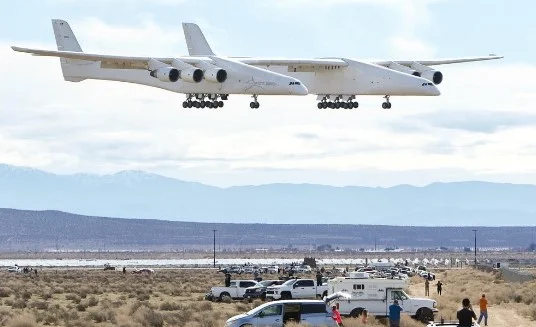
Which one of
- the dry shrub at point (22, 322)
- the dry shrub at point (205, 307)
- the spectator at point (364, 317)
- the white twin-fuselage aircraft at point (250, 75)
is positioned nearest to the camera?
the spectator at point (364, 317)

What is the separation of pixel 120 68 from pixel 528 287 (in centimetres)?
2902

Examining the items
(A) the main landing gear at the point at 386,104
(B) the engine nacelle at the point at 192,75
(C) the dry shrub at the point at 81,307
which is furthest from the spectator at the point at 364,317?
(A) the main landing gear at the point at 386,104

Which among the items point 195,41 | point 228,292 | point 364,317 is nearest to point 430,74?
point 195,41

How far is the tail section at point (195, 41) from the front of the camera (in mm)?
88375

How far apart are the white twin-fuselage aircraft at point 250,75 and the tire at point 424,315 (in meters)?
23.0

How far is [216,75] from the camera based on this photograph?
233 ft

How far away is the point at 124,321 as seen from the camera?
49156 mm

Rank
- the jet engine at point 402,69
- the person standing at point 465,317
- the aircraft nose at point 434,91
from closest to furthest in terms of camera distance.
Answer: the person standing at point 465,317, the aircraft nose at point 434,91, the jet engine at point 402,69

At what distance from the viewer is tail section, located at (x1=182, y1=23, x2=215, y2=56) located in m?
88.4

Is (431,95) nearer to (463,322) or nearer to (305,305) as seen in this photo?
(305,305)

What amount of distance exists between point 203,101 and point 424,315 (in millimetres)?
27243

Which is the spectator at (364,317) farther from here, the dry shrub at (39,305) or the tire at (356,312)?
the dry shrub at (39,305)

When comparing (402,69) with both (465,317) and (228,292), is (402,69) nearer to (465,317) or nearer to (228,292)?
(228,292)

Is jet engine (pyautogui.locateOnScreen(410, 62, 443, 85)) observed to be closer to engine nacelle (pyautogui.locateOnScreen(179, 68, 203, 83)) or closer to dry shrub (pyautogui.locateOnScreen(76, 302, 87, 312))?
engine nacelle (pyautogui.locateOnScreen(179, 68, 203, 83))
